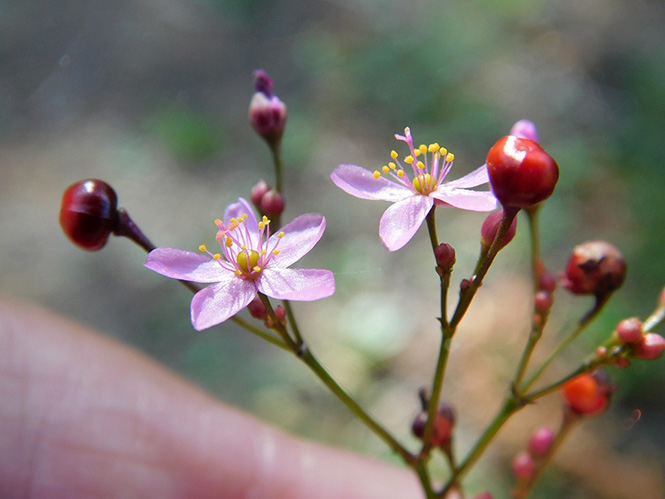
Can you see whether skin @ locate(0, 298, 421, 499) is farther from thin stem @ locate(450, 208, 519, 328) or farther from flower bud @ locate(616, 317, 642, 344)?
thin stem @ locate(450, 208, 519, 328)

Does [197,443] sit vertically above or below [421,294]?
below

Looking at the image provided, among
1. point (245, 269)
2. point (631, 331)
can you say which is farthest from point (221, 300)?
point (631, 331)

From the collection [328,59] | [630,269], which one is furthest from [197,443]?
[328,59]

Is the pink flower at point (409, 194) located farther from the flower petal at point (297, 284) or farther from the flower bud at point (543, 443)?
the flower bud at point (543, 443)

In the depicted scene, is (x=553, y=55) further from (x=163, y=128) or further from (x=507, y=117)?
(x=163, y=128)

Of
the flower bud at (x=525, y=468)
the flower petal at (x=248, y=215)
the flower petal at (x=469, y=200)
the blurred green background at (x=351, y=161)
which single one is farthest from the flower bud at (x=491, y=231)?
the blurred green background at (x=351, y=161)

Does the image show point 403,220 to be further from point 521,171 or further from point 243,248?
point 243,248
